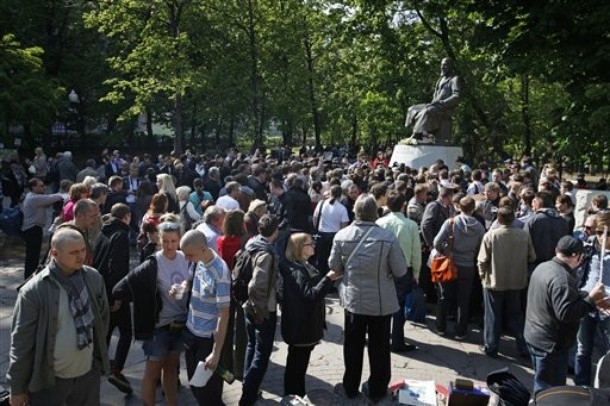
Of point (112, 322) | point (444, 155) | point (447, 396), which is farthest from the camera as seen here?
point (444, 155)

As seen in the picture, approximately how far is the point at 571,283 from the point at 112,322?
4285mm

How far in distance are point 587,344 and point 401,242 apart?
2146 mm

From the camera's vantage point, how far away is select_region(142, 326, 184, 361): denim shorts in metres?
4.83

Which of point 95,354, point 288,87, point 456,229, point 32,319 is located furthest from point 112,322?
point 288,87

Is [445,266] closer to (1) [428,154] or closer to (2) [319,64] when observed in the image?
(1) [428,154]

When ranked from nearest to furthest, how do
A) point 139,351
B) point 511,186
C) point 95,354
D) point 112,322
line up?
point 95,354 < point 112,322 < point 139,351 < point 511,186

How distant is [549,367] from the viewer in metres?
5.04

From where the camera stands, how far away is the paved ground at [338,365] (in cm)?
569

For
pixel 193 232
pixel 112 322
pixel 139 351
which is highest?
pixel 193 232

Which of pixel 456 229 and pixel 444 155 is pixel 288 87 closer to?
pixel 444 155

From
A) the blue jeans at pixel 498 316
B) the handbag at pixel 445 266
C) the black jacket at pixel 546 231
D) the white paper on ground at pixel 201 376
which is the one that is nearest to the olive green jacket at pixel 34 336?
the white paper on ground at pixel 201 376

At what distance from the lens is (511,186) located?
10398 mm

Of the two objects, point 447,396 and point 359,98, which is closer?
point 447,396

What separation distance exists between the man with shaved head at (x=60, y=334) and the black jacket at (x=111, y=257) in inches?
61.8
